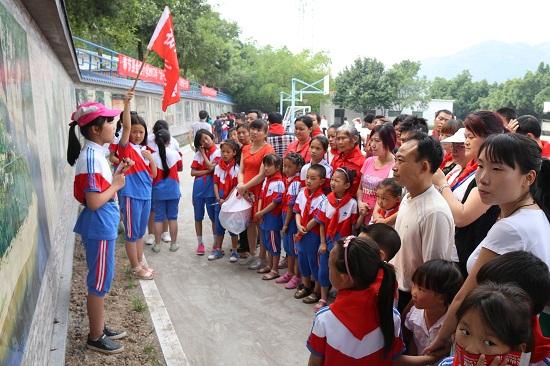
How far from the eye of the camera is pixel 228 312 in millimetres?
3857

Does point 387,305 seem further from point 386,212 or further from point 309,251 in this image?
A: point 309,251

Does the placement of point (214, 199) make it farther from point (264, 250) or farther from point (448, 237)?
point (448, 237)

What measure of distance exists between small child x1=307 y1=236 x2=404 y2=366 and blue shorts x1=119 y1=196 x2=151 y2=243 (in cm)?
291

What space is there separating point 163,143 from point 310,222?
7.46 ft

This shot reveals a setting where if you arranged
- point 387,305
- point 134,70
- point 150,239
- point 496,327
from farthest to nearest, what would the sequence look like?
1. point 134,70
2. point 150,239
3. point 387,305
4. point 496,327

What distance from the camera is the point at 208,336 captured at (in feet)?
11.3

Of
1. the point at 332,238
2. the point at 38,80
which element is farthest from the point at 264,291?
the point at 38,80

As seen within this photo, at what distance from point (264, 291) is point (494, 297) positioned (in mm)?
3231

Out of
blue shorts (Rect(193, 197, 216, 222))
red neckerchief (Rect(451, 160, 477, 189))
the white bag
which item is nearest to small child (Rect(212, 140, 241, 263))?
blue shorts (Rect(193, 197, 216, 222))

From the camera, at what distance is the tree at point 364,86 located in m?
40.8

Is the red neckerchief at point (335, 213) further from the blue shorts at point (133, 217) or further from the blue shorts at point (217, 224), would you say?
the blue shorts at point (133, 217)

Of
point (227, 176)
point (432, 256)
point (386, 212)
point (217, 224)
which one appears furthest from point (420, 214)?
point (217, 224)

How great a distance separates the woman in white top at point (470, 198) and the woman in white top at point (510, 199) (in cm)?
52

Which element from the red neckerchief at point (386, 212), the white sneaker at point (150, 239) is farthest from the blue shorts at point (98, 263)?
the white sneaker at point (150, 239)
